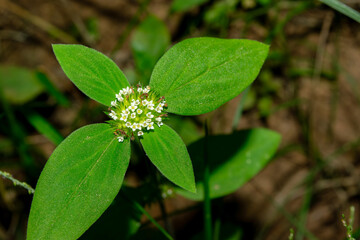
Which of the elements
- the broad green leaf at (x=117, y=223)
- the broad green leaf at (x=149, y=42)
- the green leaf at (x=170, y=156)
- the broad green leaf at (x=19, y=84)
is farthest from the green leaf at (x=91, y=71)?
the broad green leaf at (x=19, y=84)

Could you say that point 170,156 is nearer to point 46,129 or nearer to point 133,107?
point 133,107

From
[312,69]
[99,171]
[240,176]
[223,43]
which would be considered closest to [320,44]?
[312,69]

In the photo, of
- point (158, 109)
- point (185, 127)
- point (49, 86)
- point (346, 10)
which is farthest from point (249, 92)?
point (158, 109)

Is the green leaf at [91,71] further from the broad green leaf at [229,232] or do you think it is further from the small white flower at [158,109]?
the broad green leaf at [229,232]

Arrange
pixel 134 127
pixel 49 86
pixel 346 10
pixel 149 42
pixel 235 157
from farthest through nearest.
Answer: pixel 149 42
pixel 49 86
pixel 235 157
pixel 346 10
pixel 134 127

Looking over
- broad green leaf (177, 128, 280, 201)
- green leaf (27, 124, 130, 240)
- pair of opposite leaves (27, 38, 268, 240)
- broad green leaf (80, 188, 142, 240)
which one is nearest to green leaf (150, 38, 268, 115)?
pair of opposite leaves (27, 38, 268, 240)

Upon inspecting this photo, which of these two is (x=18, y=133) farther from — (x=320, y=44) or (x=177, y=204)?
(x=320, y=44)
